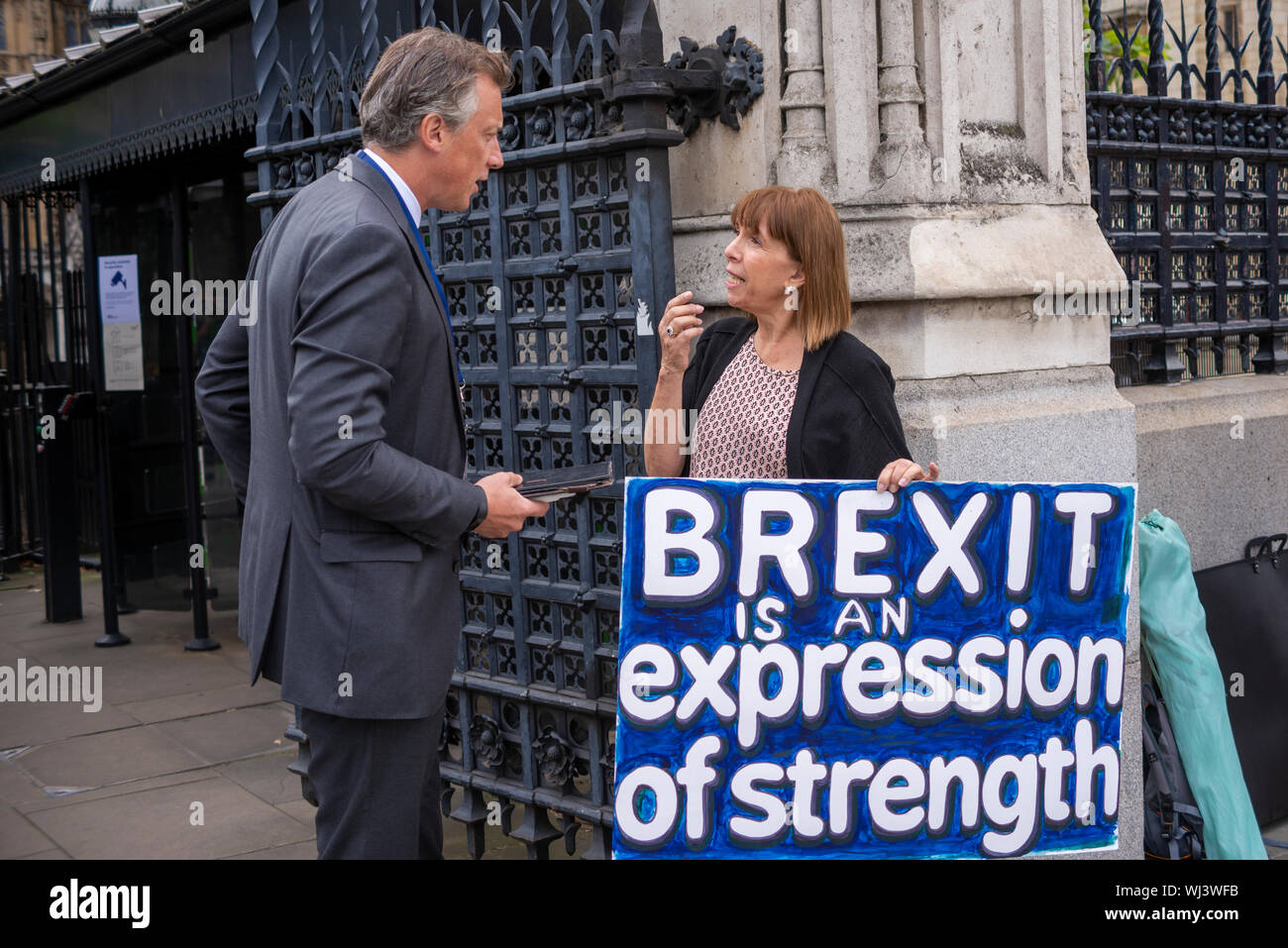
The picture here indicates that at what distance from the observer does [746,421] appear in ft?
11.5

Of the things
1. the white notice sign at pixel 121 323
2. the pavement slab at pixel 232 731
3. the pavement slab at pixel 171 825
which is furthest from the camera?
the white notice sign at pixel 121 323

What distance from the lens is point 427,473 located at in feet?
9.11

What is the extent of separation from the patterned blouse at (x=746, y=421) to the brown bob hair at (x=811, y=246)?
148 mm

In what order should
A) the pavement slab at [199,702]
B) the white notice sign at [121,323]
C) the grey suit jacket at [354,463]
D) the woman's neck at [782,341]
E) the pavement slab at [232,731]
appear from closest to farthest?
the grey suit jacket at [354,463] → the woman's neck at [782,341] → the pavement slab at [232,731] → the pavement slab at [199,702] → the white notice sign at [121,323]

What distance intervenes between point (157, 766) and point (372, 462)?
414 cm

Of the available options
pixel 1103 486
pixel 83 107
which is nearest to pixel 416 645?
pixel 1103 486

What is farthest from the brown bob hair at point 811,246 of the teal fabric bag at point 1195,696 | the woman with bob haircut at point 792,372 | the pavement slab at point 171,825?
the pavement slab at point 171,825

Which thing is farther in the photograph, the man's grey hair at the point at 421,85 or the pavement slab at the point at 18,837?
the pavement slab at the point at 18,837

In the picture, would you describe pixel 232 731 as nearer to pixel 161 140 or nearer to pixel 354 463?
pixel 161 140

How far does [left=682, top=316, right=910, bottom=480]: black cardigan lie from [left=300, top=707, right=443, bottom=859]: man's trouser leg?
1.15 meters

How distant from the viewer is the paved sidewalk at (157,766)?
523cm

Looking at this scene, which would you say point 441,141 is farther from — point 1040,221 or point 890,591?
point 1040,221

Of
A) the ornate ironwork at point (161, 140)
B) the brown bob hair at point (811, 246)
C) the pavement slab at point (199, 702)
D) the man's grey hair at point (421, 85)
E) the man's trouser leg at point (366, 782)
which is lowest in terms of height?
the pavement slab at point (199, 702)

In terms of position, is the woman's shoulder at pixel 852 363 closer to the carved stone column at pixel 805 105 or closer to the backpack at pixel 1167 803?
the carved stone column at pixel 805 105
